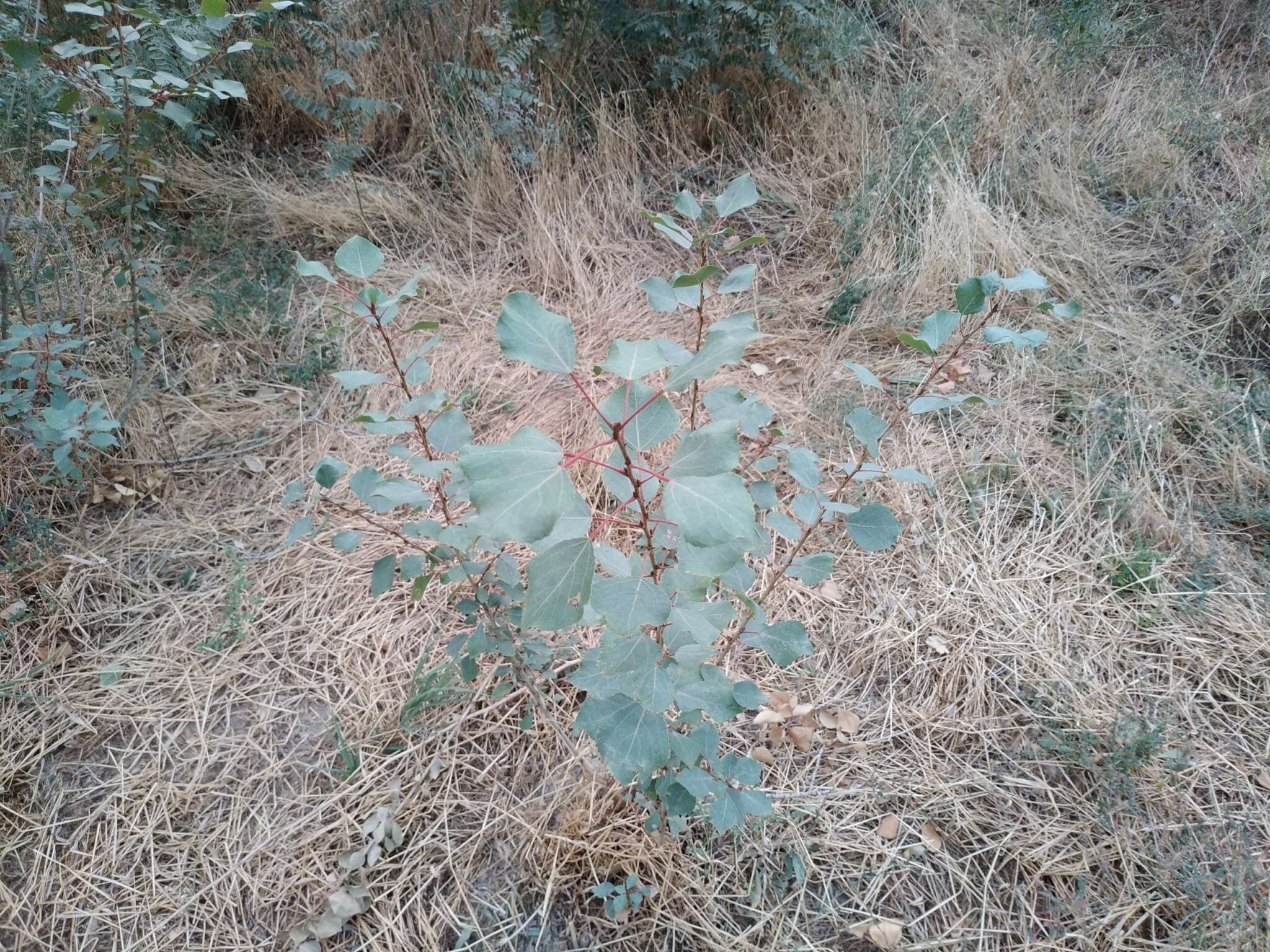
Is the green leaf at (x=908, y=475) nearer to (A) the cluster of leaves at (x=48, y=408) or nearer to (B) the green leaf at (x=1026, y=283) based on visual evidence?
(B) the green leaf at (x=1026, y=283)

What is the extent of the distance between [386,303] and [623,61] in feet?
8.07

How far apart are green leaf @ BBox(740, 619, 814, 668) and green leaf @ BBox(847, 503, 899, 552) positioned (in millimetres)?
159

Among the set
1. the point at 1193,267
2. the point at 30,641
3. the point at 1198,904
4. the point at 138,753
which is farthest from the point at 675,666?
the point at 1193,267

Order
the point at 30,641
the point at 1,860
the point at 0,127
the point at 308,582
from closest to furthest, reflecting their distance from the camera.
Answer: the point at 1,860
the point at 30,641
the point at 308,582
the point at 0,127

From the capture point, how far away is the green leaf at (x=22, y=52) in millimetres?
1256

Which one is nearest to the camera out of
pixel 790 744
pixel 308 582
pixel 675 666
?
pixel 675 666

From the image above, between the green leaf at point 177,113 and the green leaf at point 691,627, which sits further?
the green leaf at point 177,113

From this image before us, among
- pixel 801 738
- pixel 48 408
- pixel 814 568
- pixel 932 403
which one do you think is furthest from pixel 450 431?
pixel 48 408

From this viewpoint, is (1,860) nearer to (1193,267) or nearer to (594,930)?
(594,930)

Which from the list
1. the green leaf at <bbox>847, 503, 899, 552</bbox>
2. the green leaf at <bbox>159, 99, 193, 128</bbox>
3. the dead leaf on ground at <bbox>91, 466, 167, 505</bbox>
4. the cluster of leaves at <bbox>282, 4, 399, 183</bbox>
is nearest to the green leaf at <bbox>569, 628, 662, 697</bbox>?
the green leaf at <bbox>847, 503, 899, 552</bbox>

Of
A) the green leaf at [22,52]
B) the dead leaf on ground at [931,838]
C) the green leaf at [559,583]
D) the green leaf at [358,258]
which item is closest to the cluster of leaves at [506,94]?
the green leaf at [22,52]

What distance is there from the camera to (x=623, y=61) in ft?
9.64

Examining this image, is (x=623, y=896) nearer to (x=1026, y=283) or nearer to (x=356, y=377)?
(x=356, y=377)

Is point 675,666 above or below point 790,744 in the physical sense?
above
